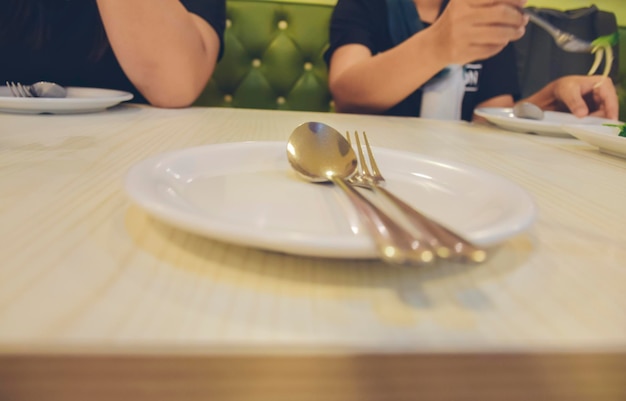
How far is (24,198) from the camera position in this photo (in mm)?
278

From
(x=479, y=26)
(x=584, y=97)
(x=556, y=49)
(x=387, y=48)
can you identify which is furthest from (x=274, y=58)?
(x=556, y=49)

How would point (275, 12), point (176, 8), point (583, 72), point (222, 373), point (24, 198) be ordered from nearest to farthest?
point (222, 373) < point (24, 198) < point (176, 8) < point (275, 12) < point (583, 72)

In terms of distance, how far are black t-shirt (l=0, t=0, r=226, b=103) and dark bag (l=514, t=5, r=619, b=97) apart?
1.04 meters

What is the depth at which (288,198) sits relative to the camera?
28cm

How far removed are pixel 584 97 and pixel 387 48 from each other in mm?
490

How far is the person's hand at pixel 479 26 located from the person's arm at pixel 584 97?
9.3 inches

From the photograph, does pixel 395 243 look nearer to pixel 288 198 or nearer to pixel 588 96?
pixel 288 198

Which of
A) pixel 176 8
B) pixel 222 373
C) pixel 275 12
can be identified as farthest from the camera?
pixel 275 12

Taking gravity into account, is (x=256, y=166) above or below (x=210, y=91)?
above

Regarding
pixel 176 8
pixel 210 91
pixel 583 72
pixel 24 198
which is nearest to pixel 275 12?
pixel 210 91

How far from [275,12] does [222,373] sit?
1.33 m

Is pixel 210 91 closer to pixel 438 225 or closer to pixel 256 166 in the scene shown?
pixel 256 166

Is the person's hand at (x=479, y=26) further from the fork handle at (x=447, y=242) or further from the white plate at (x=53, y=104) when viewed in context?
the fork handle at (x=447, y=242)

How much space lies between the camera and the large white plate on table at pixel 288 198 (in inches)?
7.1
